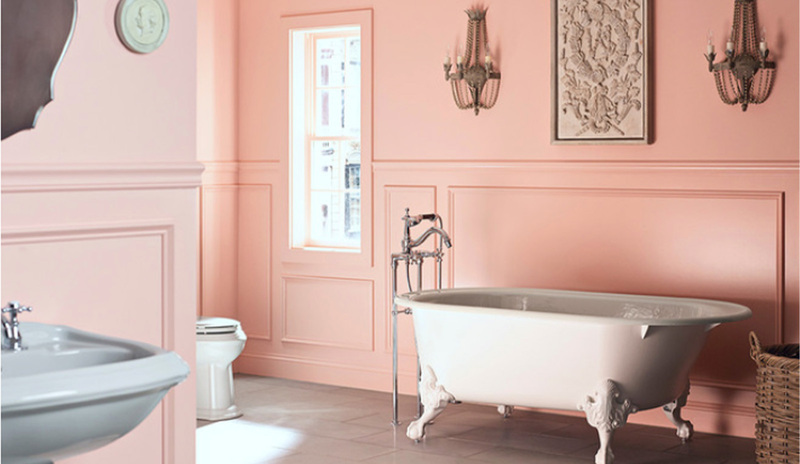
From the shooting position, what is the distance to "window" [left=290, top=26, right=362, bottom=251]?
18.6ft

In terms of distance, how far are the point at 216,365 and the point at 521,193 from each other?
1.75 metres

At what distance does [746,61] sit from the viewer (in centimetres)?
430

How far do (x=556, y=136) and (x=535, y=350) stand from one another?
1287 millimetres

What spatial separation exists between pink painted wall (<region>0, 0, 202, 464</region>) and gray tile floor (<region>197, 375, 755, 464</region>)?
1.51 m

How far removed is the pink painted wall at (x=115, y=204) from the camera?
2355 millimetres

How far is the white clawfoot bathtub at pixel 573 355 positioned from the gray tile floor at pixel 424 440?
17 centimetres

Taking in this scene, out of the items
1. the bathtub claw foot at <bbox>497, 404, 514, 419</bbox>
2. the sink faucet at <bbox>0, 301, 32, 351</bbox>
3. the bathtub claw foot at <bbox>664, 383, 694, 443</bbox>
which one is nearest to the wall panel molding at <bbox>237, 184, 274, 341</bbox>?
the bathtub claw foot at <bbox>497, 404, 514, 419</bbox>

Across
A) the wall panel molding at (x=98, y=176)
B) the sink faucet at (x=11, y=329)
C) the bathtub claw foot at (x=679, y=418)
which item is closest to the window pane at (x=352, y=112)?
the bathtub claw foot at (x=679, y=418)

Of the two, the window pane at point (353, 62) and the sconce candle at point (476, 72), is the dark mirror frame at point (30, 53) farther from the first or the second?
the window pane at point (353, 62)

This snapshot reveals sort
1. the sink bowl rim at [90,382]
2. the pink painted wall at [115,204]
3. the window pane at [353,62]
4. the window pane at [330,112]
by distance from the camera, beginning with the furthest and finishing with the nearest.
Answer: the window pane at [330,112]
the window pane at [353,62]
the pink painted wall at [115,204]
the sink bowl rim at [90,382]

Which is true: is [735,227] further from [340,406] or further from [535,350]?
[340,406]

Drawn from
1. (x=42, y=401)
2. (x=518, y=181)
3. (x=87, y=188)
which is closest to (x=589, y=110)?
(x=518, y=181)

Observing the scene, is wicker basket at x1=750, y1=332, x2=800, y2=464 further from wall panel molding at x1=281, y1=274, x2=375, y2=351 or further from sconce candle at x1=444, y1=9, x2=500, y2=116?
wall panel molding at x1=281, y1=274, x2=375, y2=351

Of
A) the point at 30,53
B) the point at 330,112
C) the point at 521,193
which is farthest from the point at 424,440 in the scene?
the point at 30,53
